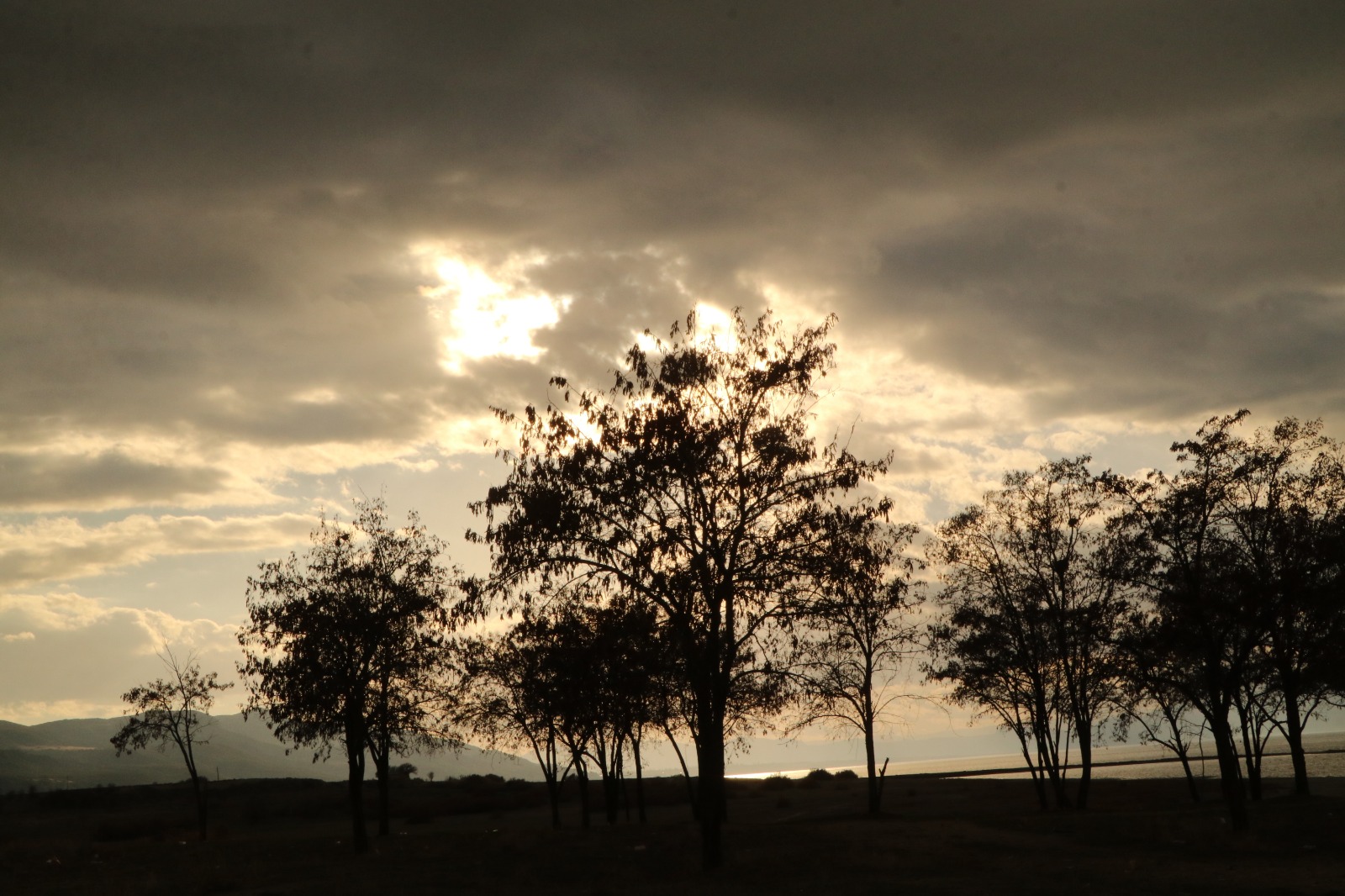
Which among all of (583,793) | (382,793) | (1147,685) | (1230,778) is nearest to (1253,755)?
(1147,685)

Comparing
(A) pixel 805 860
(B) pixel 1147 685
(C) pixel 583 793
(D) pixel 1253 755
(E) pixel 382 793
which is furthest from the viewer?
(C) pixel 583 793

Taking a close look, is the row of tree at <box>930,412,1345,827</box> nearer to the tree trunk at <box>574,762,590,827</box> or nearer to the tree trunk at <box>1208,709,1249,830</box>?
the tree trunk at <box>1208,709,1249,830</box>

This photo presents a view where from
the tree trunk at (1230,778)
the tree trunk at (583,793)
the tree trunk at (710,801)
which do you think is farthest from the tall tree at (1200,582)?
the tree trunk at (583,793)

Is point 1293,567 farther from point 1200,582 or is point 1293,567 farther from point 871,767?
point 871,767

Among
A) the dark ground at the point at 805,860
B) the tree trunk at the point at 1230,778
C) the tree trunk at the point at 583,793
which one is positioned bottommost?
the tree trunk at the point at 583,793

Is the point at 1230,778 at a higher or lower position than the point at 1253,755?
higher

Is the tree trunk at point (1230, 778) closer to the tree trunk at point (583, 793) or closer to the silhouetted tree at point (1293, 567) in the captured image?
the silhouetted tree at point (1293, 567)

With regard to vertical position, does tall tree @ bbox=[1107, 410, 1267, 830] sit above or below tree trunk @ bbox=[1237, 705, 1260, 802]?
above

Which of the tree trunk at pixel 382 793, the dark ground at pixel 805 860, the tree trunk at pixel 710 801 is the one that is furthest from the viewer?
the tree trunk at pixel 382 793

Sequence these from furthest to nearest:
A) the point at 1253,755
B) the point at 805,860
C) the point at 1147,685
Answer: the point at 1253,755, the point at 1147,685, the point at 805,860

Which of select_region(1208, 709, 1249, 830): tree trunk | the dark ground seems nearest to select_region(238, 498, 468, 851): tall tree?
the dark ground

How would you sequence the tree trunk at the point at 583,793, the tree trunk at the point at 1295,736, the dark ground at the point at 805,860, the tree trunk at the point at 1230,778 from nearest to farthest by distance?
1. the dark ground at the point at 805,860
2. the tree trunk at the point at 1230,778
3. the tree trunk at the point at 1295,736
4. the tree trunk at the point at 583,793

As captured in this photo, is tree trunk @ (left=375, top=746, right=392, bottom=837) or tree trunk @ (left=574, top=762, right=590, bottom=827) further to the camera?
tree trunk @ (left=574, top=762, right=590, bottom=827)

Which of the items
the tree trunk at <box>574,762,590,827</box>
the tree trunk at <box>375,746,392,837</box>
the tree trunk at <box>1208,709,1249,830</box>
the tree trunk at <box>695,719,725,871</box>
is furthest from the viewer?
the tree trunk at <box>574,762,590,827</box>
